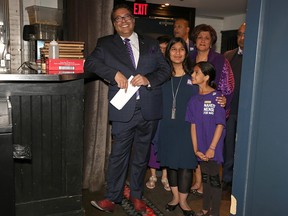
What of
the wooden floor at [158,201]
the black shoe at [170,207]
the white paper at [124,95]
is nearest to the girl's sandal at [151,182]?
the wooden floor at [158,201]

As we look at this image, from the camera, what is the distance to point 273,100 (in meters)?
0.80

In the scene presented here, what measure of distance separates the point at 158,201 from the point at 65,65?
1328 mm

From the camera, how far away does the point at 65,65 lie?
2082 mm

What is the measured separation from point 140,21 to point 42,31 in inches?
174

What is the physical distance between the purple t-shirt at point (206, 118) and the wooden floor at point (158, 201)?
1.95 ft

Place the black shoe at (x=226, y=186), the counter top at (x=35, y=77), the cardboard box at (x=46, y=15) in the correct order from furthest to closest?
the cardboard box at (x=46, y=15) < the black shoe at (x=226, y=186) < the counter top at (x=35, y=77)

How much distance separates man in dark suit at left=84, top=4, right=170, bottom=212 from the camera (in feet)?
6.86

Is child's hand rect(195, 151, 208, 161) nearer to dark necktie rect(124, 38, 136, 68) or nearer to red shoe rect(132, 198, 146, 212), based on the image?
red shoe rect(132, 198, 146, 212)

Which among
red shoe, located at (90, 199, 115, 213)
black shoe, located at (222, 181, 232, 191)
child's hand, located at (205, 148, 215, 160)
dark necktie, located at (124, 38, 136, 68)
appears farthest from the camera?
black shoe, located at (222, 181, 232, 191)

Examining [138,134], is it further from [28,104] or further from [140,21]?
[140,21]

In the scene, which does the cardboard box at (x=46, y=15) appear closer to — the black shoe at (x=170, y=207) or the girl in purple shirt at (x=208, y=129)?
the girl in purple shirt at (x=208, y=129)

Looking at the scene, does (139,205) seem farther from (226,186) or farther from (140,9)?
(140,9)

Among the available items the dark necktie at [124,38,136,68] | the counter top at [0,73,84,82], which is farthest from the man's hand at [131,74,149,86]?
the counter top at [0,73,84,82]

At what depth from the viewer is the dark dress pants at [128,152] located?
2.16 meters
